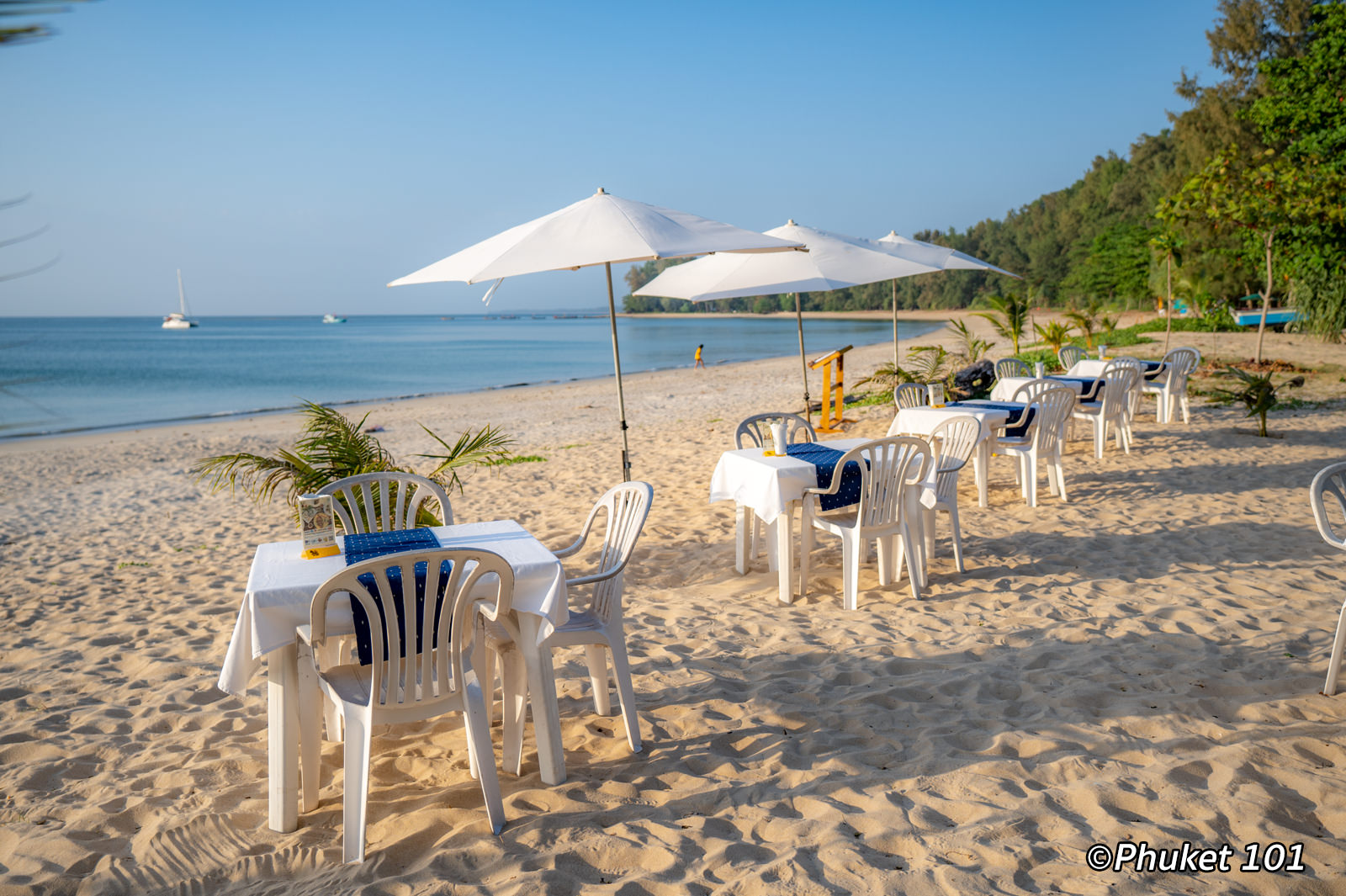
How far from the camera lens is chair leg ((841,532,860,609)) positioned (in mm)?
4707

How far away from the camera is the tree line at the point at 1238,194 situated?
1421cm

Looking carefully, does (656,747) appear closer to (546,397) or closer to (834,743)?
(834,743)

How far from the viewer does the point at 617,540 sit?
3.44 m

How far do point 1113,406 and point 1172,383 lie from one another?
2.40 meters

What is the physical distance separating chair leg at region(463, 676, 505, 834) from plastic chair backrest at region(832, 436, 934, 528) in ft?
8.50

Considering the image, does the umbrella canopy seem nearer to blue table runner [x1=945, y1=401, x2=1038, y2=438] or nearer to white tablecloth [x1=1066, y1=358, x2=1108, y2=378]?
blue table runner [x1=945, y1=401, x2=1038, y2=438]

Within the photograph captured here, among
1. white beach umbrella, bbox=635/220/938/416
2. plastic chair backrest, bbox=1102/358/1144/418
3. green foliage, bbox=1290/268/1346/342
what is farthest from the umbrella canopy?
green foliage, bbox=1290/268/1346/342

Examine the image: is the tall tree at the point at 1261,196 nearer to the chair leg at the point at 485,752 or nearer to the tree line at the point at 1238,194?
the tree line at the point at 1238,194

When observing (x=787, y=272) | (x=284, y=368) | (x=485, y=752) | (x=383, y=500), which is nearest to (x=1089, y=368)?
(x=787, y=272)

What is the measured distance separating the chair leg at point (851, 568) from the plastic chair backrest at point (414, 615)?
258 cm

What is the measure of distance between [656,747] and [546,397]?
1893cm

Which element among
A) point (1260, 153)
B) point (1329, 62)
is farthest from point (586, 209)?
point (1329, 62)

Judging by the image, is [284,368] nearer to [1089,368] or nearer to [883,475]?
[1089,368]

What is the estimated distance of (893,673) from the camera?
147 inches
